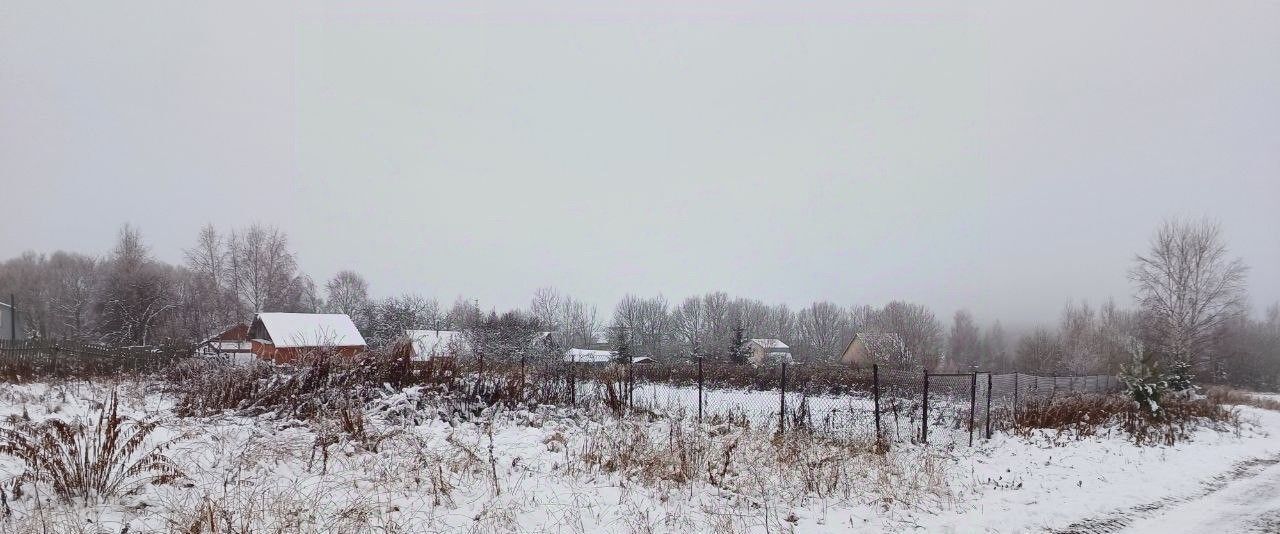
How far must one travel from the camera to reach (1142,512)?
6.33m

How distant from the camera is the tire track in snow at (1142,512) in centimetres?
564

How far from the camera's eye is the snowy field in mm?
4562

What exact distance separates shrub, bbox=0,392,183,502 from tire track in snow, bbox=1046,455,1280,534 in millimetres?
7767

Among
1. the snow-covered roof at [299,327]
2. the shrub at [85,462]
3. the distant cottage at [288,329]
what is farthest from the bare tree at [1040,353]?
the shrub at [85,462]

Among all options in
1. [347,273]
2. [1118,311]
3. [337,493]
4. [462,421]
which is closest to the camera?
[337,493]

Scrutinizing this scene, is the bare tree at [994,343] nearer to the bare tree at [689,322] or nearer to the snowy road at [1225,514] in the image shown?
the bare tree at [689,322]

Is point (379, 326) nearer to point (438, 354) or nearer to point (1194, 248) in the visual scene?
point (438, 354)

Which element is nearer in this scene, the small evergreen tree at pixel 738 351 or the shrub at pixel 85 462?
the shrub at pixel 85 462

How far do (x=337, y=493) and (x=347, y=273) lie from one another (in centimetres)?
7569

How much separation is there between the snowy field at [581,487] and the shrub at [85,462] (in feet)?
0.38

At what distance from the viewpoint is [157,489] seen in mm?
4758

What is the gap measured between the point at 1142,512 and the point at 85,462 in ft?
31.9

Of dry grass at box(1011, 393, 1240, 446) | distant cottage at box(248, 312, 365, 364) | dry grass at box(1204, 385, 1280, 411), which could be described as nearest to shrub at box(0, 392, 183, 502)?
dry grass at box(1011, 393, 1240, 446)

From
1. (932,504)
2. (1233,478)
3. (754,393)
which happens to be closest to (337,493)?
(932,504)
